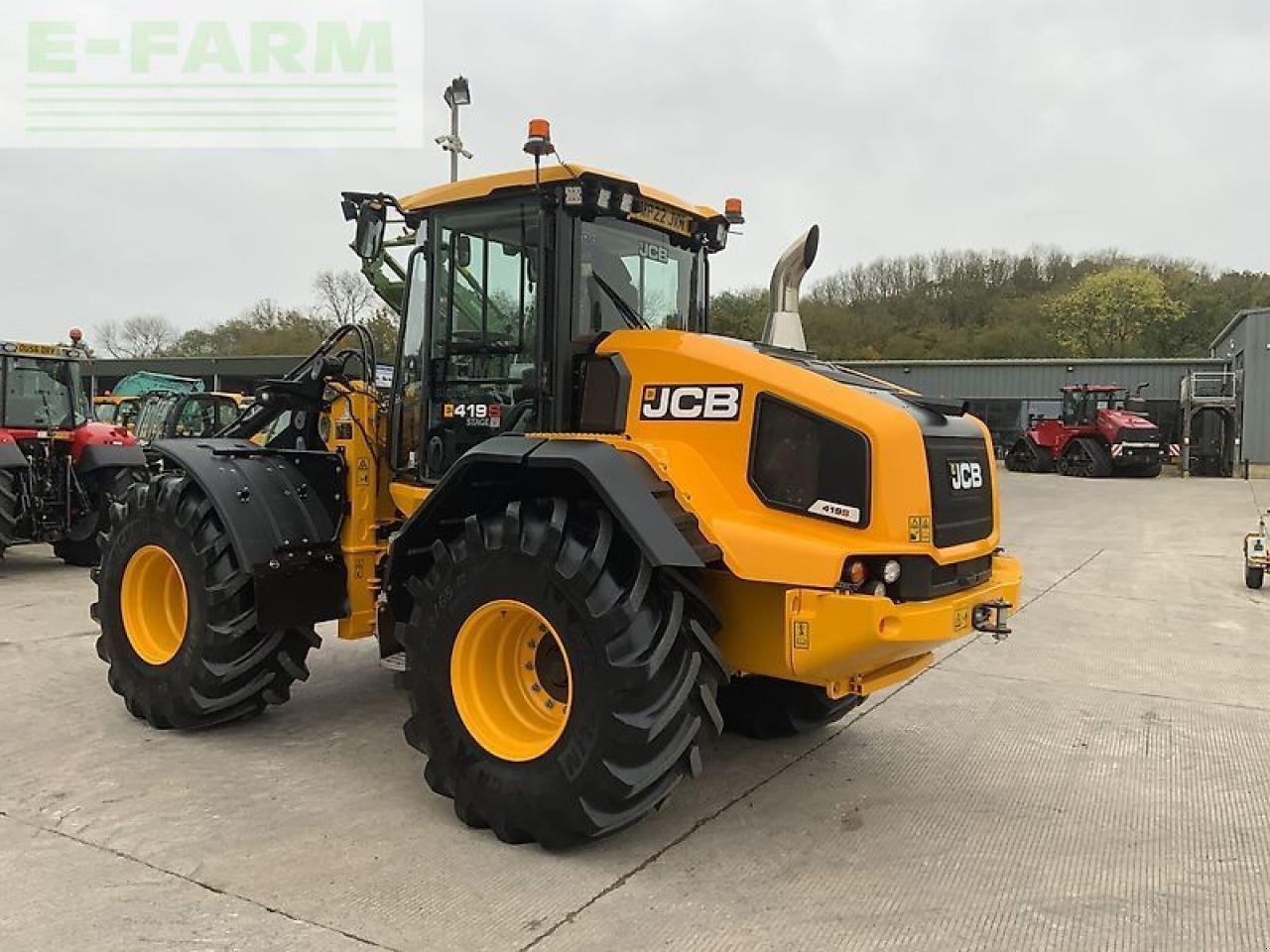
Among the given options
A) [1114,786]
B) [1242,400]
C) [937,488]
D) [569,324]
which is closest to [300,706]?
[569,324]

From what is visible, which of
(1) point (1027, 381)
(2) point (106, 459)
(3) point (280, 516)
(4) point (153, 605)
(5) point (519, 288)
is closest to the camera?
(5) point (519, 288)

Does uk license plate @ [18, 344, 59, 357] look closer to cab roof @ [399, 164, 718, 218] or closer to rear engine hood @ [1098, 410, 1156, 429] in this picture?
cab roof @ [399, 164, 718, 218]

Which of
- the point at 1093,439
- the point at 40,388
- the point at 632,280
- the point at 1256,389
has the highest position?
the point at 1256,389

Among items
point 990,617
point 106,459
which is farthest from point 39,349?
point 990,617

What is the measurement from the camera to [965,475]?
12.9 feet

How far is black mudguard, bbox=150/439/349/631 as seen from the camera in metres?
4.62

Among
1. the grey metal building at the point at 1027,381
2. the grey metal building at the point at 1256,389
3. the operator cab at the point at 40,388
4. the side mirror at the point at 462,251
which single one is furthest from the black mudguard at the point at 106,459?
the grey metal building at the point at 1256,389

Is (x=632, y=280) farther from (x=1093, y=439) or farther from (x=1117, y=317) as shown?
(x=1117, y=317)

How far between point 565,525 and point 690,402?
70 cm

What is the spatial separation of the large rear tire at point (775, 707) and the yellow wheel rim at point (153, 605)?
276 cm

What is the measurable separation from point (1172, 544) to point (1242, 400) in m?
17.2

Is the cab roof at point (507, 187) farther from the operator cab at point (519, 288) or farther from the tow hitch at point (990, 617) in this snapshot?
the tow hitch at point (990, 617)

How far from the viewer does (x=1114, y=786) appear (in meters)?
4.45

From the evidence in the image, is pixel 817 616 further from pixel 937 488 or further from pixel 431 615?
pixel 431 615
